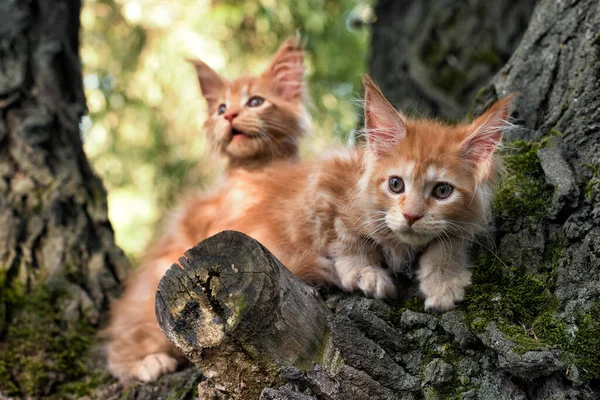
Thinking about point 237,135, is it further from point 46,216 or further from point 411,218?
point 411,218

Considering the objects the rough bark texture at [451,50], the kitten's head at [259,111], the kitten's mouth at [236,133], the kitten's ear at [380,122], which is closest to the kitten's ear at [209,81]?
the kitten's head at [259,111]

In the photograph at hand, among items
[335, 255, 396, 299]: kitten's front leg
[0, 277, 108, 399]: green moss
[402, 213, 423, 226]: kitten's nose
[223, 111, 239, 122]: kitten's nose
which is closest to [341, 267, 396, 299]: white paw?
[335, 255, 396, 299]: kitten's front leg

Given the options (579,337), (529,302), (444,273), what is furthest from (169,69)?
(579,337)

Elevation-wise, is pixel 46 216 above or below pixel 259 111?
below

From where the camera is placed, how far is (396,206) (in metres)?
2.06

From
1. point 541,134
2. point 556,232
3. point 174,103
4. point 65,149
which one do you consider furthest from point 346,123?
point 556,232

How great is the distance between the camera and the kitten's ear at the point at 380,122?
217 cm

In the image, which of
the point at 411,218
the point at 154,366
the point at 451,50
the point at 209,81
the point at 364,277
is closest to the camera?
the point at 411,218

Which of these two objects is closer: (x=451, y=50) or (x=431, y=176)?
(x=431, y=176)

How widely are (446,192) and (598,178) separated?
1.53ft

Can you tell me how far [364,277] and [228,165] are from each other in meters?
1.57

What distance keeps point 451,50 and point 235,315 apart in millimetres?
3218

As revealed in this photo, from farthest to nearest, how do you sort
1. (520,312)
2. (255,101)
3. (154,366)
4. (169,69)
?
(169,69), (255,101), (154,366), (520,312)

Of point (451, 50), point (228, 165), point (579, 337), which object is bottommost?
point (579, 337)
